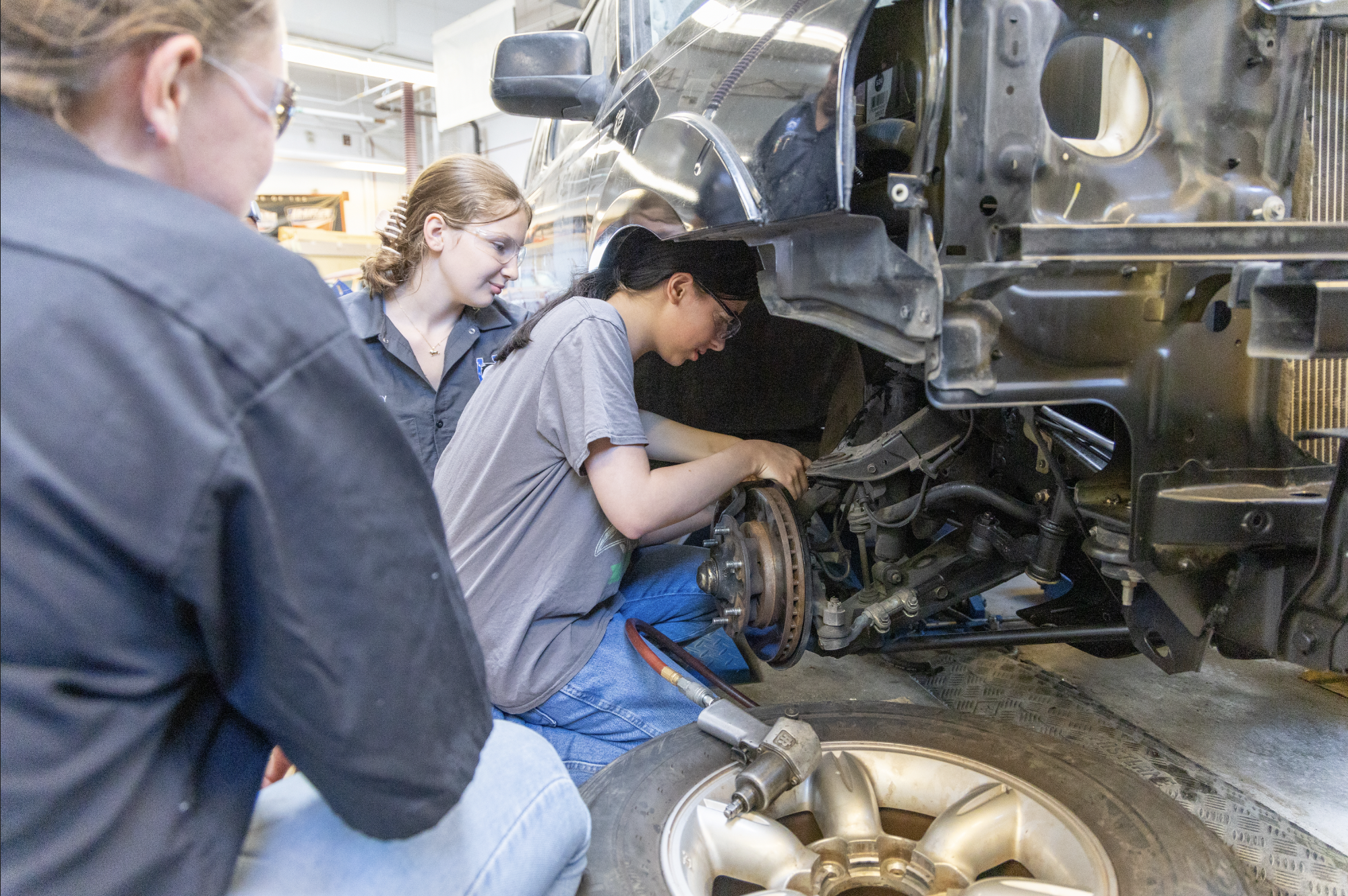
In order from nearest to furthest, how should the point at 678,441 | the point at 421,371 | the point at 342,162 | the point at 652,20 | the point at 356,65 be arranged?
the point at 652,20 → the point at 678,441 → the point at 421,371 → the point at 356,65 → the point at 342,162

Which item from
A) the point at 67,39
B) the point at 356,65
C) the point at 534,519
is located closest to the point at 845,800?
the point at 534,519

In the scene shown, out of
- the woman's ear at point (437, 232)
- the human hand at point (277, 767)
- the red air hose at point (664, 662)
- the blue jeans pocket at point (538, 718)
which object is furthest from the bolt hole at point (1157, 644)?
the woman's ear at point (437, 232)

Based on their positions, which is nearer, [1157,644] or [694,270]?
[1157,644]

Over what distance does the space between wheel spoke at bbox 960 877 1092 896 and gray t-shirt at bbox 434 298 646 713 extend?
877mm

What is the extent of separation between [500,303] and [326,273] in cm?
473

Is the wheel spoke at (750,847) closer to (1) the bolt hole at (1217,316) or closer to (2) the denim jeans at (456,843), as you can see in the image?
(2) the denim jeans at (456,843)

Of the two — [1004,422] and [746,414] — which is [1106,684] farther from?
[746,414]

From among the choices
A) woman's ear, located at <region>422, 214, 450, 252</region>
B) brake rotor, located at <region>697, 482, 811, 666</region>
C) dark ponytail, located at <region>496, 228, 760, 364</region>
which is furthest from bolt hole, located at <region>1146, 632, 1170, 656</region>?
woman's ear, located at <region>422, 214, 450, 252</region>

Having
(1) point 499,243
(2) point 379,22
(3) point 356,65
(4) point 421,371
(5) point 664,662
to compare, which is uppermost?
(2) point 379,22

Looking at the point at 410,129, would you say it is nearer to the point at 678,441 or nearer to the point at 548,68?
the point at 548,68

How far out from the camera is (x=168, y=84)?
0.66m

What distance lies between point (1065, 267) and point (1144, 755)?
1.23 metres

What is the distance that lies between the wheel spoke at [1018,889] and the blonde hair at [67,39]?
131 centimetres

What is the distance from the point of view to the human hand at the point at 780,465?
180 centimetres
